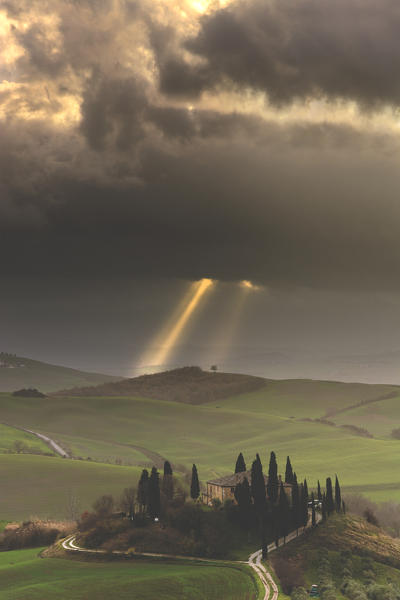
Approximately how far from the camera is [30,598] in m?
75.8

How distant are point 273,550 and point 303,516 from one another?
16.8m

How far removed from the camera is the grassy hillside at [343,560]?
93125 millimetres

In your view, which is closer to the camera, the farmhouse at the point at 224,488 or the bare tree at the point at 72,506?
the farmhouse at the point at 224,488

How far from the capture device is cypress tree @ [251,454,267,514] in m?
115

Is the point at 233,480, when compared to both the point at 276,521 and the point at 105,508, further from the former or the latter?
the point at 105,508

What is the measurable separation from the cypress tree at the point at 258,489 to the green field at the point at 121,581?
20527 mm

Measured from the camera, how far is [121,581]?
273 feet

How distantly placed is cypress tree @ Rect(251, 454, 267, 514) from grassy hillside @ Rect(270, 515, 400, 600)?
8868mm

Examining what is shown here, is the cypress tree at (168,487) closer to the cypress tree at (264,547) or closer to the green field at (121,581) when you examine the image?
the cypress tree at (264,547)

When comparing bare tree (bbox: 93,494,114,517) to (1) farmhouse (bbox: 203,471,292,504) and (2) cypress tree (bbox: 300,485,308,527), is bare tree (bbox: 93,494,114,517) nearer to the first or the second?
(1) farmhouse (bbox: 203,471,292,504)

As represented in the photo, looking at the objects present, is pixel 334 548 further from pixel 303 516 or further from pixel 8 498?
pixel 8 498

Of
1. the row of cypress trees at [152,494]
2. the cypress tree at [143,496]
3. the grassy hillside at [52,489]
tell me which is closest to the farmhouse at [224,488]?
the row of cypress trees at [152,494]

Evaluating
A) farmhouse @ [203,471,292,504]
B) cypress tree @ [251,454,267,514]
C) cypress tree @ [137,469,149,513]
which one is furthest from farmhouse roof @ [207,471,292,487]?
cypress tree @ [137,469,149,513]

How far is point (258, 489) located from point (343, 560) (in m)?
19.6
